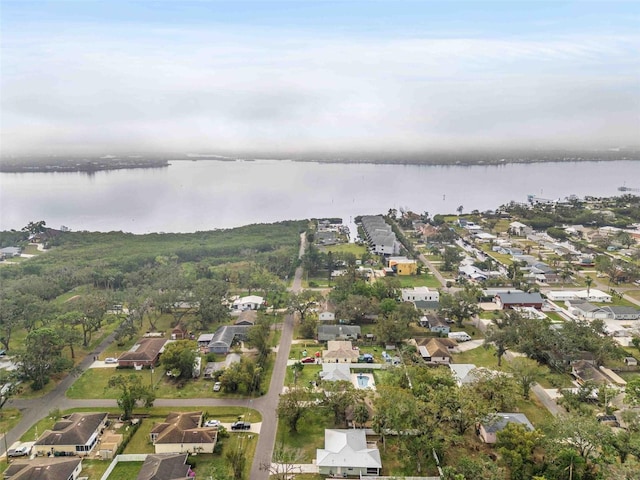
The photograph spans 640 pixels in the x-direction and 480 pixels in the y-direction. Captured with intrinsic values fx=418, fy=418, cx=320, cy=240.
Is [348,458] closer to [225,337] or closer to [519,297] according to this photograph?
[225,337]

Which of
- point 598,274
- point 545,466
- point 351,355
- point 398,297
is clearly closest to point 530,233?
point 598,274

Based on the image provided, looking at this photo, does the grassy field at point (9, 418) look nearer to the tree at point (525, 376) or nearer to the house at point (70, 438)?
the house at point (70, 438)

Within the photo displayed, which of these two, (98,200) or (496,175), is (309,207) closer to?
(98,200)

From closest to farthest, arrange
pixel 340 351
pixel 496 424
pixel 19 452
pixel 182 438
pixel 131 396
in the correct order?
pixel 19 452 → pixel 182 438 → pixel 496 424 → pixel 131 396 → pixel 340 351

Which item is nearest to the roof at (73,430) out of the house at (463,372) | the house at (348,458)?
the house at (348,458)

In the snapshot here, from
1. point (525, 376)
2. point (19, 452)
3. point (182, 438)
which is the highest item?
point (525, 376)

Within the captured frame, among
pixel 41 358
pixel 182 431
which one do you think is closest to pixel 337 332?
pixel 182 431
